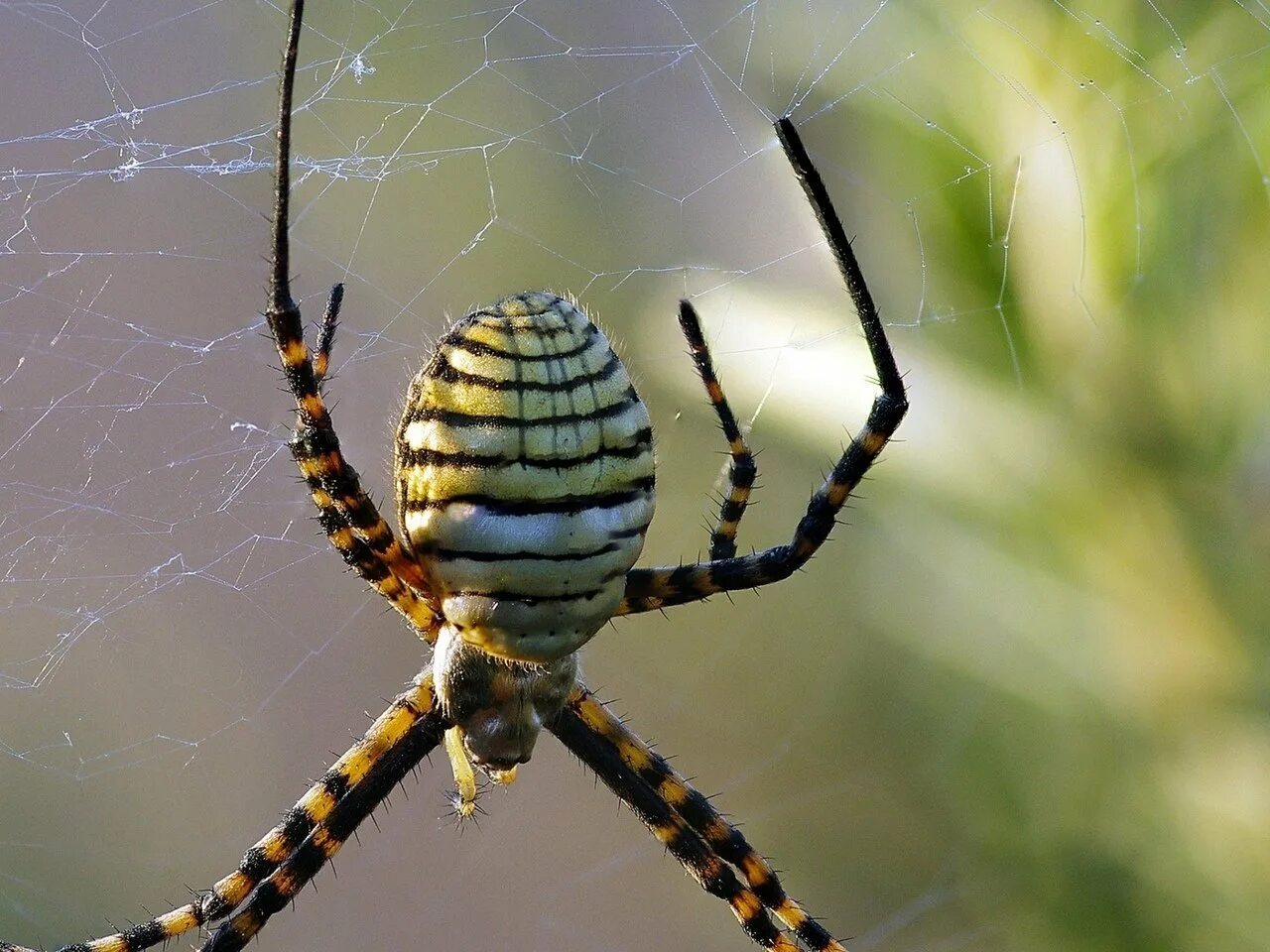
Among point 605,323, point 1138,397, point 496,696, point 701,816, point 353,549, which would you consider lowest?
point 701,816

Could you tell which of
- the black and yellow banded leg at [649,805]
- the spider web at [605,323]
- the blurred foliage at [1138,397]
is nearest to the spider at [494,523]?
the black and yellow banded leg at [649,805]

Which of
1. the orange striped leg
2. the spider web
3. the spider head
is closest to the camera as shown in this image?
the spider head

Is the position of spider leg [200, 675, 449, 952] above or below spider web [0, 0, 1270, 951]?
below

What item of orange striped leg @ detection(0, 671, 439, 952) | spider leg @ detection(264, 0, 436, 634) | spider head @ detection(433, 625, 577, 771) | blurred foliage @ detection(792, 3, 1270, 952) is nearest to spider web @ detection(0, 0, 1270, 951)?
blurred foliage @ detection(792, 3, 1270, 952)

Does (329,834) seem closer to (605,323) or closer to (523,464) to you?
(523,464)

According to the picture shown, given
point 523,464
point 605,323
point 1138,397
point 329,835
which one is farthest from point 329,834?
point 605,323

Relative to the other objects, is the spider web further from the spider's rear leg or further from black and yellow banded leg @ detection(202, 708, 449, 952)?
black and yellow banded leg @ detection(202, 708, 449, 952)

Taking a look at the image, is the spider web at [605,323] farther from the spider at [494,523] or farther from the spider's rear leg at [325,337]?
the spider at [494,523]
